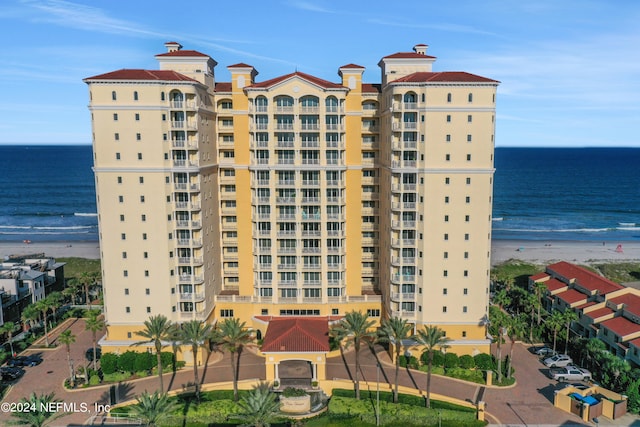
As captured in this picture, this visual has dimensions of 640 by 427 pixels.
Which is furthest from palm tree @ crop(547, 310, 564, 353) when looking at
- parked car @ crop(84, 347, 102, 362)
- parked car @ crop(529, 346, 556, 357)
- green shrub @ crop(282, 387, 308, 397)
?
parked car @ crop(84, 347, 102, 362)

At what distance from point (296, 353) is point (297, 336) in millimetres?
2057

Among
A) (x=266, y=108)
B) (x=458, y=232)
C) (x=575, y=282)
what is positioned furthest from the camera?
(x=575, y=282)

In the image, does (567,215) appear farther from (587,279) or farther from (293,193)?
(293,193)

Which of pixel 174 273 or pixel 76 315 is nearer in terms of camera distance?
pixel 174 273

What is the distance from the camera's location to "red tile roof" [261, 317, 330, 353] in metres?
50.3

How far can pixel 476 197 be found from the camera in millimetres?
53250

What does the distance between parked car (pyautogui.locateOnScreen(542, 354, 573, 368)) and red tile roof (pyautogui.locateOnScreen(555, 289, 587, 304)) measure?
10592 mm

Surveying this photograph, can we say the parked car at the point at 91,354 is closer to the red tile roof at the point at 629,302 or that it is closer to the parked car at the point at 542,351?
the parked car at the point at 542,351

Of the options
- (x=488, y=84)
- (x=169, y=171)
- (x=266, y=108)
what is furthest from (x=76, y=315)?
(x=488, y=84)

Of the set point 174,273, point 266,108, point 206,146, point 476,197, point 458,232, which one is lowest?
point 174,273

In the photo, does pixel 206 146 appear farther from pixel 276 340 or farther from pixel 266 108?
pixel 276 340

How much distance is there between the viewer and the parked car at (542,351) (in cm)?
5703

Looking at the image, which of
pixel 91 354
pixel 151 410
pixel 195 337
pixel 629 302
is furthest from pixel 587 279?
pixel 91 354

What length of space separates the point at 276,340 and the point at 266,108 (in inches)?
1010
